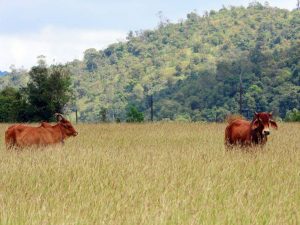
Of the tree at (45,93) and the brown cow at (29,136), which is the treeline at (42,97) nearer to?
the tree at (45,93)

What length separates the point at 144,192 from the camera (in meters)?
6.64

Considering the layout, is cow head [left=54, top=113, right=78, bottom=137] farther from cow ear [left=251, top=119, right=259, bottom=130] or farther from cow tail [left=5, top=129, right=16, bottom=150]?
cow ear [left=251, top=119, right=259, bottom=130]

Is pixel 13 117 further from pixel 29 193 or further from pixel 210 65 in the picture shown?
pixel 210 65

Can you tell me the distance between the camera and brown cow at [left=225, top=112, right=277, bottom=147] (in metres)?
12.6

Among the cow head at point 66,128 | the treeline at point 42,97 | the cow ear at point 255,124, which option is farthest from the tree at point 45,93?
the cow ear at point 255,124

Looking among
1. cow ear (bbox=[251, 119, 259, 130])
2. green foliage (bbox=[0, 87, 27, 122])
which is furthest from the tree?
cow ear (bbox=[251, 119, 259, 130])

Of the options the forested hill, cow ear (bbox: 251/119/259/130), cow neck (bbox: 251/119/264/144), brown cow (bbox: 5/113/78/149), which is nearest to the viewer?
cow ear (bbox: 251/119/259/130)

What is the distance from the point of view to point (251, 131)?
43.0ft

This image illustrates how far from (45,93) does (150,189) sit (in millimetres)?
39224

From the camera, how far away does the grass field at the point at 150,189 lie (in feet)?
17.4

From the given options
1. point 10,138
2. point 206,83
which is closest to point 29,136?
point 10,138

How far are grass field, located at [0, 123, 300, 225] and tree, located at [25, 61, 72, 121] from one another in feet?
117

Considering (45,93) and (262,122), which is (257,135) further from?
(45,93)

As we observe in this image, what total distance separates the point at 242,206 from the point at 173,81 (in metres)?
146
